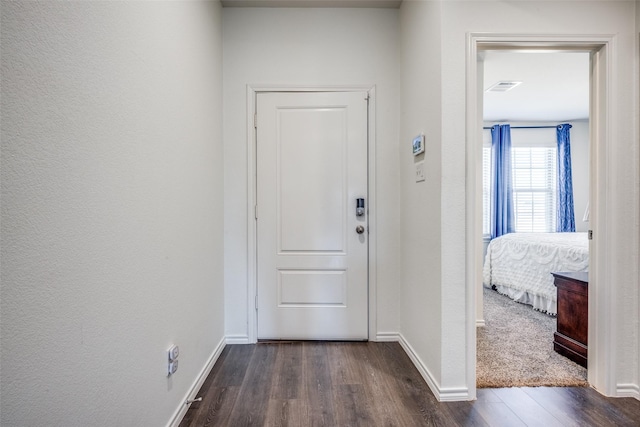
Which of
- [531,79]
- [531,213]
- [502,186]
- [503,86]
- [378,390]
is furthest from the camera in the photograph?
[531,213]

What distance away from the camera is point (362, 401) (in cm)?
174

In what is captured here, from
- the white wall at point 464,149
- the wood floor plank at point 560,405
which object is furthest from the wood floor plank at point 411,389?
the wood floor plank at point 560,405

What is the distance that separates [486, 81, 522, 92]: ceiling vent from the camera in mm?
3688

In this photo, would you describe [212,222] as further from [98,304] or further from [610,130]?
[610,130]

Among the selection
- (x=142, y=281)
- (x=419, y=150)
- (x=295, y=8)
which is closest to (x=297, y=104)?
(x=295, y=8)

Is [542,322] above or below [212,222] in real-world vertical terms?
below

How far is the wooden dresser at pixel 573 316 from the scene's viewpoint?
6.98ft

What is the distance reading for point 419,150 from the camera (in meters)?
2.04

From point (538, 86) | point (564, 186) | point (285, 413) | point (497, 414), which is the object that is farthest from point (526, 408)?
point (564, 186)

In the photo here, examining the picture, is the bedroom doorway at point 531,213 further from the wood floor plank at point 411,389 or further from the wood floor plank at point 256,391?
the wood floor plank at point 256,391

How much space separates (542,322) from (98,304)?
11.6 feet

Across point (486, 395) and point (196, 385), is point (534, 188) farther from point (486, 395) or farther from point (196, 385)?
point (196, 385)

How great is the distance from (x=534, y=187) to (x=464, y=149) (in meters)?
4.53

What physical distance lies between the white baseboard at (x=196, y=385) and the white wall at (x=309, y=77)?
9.5 inches
